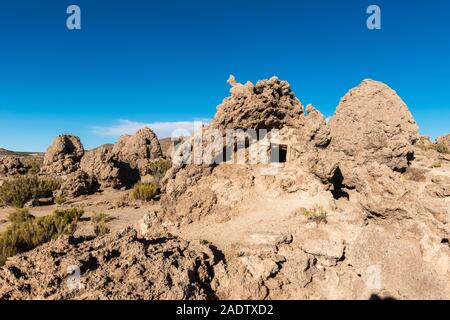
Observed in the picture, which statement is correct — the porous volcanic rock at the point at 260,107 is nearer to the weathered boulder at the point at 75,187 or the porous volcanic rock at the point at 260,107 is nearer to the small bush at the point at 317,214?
the small bush at the point at 317,214

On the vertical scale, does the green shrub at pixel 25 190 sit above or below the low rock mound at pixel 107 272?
above

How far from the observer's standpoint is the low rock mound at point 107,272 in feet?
15.6

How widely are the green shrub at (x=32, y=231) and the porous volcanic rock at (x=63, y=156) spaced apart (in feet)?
34.0

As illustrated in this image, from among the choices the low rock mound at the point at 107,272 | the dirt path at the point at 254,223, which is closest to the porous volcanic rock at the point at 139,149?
the dirt path at the point at 254,223

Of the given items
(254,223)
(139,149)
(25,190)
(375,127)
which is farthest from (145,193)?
(375,127)

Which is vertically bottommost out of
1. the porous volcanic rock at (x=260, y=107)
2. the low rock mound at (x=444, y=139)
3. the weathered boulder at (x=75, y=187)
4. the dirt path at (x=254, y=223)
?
the dirt path at (x=254, y=223)

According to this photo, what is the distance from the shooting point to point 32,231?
9.91 m

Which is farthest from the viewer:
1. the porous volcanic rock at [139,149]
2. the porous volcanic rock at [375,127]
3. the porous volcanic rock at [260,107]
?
the porous volcanic rock at [139,149]

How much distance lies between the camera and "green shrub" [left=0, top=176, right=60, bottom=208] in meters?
16.3

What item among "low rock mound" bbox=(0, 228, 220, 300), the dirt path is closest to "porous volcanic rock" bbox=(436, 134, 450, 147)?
the dirt path

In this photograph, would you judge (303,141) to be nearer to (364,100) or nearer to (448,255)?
(448,255)

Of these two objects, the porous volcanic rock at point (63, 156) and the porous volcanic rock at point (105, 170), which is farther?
the porous volcanic rock at point (63, 156)

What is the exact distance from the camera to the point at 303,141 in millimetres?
10320
